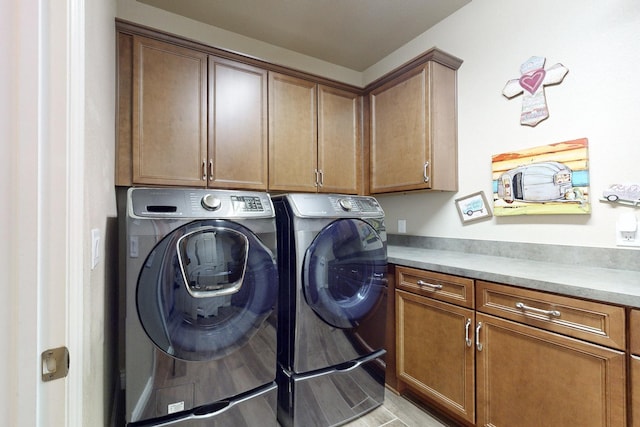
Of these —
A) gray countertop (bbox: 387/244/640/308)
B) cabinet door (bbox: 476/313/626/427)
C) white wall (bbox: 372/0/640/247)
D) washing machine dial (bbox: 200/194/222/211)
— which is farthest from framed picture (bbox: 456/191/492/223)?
washing machine dial (bbox: 200/194/222/211)

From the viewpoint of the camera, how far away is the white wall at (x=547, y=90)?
→ 1374 mm

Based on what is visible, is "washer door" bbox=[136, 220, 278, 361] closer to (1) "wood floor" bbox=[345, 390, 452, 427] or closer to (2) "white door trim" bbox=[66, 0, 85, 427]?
(2) "white door trim" bbox=[66, 0, 85, 427]

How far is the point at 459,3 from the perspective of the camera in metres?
1.98

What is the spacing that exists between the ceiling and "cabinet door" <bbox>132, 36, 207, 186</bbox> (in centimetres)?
52

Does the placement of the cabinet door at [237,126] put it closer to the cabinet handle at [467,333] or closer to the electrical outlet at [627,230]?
the cabinet handle at [467,333]

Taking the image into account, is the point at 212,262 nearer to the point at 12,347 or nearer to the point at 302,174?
the point at 12,347

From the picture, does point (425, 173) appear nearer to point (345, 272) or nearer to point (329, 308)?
point (345, 272)

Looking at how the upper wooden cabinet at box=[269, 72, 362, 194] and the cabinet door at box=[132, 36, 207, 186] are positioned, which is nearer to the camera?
the cabinet door at box=[132, 36, 207, 186]

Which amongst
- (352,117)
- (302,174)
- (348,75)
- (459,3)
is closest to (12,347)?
(302,174)

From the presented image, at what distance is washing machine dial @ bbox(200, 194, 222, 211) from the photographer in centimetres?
131

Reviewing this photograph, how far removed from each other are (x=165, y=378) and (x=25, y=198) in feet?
3.37

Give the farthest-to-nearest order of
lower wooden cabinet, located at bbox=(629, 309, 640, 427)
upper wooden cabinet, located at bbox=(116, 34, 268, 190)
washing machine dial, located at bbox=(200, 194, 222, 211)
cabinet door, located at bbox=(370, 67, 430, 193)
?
cabinet door, located at bbox=(370, 67, 430, 193), upper wooden cabinet, located at bbox=(116, 34, 268, 190), washing machine dial, located at bbox=(200, 194, 222, 211), lower wooden cabinet, located at bbox=(629, 309, 640, 427)

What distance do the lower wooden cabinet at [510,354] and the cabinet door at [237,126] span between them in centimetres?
120

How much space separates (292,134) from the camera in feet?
7.09
